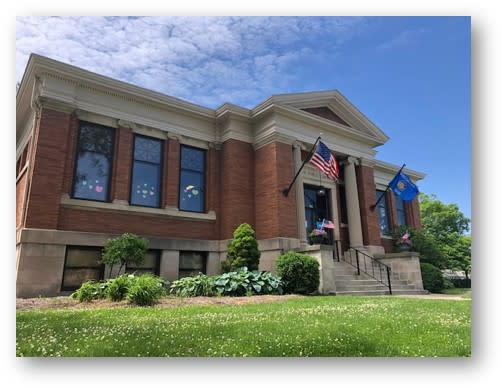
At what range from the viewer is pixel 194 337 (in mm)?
4324

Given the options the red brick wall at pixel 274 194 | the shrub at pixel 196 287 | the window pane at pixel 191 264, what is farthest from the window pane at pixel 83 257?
the red brick wall at pixel 274 194

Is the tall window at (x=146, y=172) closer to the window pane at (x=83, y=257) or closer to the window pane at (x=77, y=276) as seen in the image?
the window pane at (x=83, y=257)

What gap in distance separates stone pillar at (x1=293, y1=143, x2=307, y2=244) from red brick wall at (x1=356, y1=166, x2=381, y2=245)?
3.63 metres

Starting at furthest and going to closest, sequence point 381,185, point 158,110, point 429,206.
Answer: point 429,206 < point 381,185 < point 158,110

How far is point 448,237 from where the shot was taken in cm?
1728

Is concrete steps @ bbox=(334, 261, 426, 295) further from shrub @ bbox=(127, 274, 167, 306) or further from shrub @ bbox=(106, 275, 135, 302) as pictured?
shrub @ bbox=(106, 275, 135, 302)

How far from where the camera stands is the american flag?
11.6m

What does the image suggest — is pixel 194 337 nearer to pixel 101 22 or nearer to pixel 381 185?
pixel 101 22

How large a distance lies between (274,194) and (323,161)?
200 cm

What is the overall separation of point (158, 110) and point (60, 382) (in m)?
9.77

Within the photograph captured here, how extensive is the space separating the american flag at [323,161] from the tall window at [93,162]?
6.23m

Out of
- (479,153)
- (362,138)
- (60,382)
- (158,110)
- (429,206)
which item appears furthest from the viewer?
(429,206)

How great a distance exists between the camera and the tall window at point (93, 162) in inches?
429

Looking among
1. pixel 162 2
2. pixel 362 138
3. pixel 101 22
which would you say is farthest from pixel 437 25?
pixel 362 138
